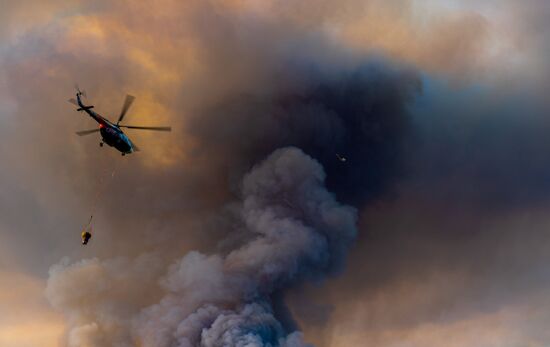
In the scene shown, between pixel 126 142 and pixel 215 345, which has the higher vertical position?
pixel 126 142

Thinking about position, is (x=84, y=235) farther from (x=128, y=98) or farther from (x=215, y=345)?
(x=215, y=345)

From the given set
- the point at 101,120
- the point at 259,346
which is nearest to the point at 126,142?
the point at 101,120

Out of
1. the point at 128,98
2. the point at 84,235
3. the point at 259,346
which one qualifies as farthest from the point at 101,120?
the point at 259,346

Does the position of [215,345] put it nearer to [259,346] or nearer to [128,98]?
[259,346]

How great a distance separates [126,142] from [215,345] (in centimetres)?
5008

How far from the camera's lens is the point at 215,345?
104 meters

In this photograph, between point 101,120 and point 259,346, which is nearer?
point 101,120

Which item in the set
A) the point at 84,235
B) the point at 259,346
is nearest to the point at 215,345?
the point at 259,346

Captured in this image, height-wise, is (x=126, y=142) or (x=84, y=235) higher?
(x=126, y=142)

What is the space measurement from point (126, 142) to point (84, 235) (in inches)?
524

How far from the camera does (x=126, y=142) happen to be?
7175 cm

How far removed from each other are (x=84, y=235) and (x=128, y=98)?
730 inches

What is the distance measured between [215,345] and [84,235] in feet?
148

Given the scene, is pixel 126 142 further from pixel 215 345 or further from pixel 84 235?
pixel 215 345
